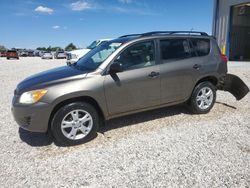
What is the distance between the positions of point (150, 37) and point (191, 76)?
126cm

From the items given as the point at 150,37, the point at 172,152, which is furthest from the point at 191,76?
the point at 172,152

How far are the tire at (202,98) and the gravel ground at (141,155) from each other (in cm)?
→ 23

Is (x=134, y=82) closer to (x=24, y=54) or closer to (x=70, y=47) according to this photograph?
(x=24, y=54)

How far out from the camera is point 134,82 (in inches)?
177

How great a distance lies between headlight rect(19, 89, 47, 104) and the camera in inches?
154

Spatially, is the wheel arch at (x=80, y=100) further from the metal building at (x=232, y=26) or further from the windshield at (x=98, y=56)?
the metal building at (x=232, y=26)

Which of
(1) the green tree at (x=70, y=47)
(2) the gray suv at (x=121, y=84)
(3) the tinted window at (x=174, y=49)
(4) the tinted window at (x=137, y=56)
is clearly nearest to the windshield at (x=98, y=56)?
(2) the gray suv at (x=121, y=84)

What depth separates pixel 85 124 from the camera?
428 cm

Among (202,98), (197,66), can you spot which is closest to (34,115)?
(197,66)

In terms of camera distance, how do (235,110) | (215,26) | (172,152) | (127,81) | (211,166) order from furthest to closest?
(215,26)
(235,110)
(127,81)
(172,152)
(211,166)

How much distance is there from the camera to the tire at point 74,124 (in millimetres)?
4020

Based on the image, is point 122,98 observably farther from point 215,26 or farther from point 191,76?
point 215,26

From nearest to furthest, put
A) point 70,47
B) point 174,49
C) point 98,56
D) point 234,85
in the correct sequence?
point 98,56
point 174,49
point 234,85
point 70,47

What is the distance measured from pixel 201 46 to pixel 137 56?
1.78 m
